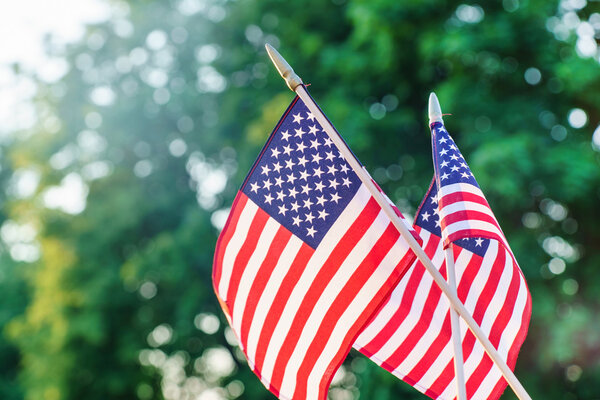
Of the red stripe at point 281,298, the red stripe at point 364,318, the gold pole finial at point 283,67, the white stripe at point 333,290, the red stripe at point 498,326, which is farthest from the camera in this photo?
the red stripe at point 498,326

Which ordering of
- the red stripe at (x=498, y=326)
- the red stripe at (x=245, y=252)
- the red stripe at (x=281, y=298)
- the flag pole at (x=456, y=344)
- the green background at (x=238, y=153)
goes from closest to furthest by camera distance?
the flag pole at (x=456, y=344), the red stripe at (x=281, y=298), the red stripe at (x=245, y=252), the red stripe at (x=498, y=326), the green background at (x=238, y=153)

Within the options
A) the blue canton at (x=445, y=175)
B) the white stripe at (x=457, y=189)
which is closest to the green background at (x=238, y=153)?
the blue canton at (x=445, y=175)

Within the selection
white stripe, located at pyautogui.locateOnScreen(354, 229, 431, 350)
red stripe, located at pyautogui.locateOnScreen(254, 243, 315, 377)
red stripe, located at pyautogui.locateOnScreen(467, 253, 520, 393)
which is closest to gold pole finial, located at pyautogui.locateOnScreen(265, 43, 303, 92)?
red stripe, located at pyautogui.locateOnScreen(254, 243, 315, 377)

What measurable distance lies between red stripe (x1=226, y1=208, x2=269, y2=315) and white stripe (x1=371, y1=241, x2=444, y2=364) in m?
0.99

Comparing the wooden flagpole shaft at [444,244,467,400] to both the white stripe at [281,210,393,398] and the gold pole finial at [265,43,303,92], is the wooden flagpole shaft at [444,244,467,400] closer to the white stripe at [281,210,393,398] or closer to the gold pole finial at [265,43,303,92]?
the white stripe at [281,210,393,398]

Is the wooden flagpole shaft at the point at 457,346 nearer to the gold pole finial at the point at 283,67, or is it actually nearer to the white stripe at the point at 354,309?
the white stripe at the point at 354,309

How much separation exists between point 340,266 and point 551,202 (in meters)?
7.37

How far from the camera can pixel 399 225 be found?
11.6ft

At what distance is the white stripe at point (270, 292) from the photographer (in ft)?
13.0

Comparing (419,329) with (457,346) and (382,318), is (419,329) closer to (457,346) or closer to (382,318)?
(382,318)

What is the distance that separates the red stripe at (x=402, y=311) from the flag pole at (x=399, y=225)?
0.89 meters

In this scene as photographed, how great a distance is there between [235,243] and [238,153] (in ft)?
32.0

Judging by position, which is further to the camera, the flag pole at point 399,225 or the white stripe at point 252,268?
the white stripe at point 252,268

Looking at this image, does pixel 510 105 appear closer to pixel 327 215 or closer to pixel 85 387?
pixel 327 215
